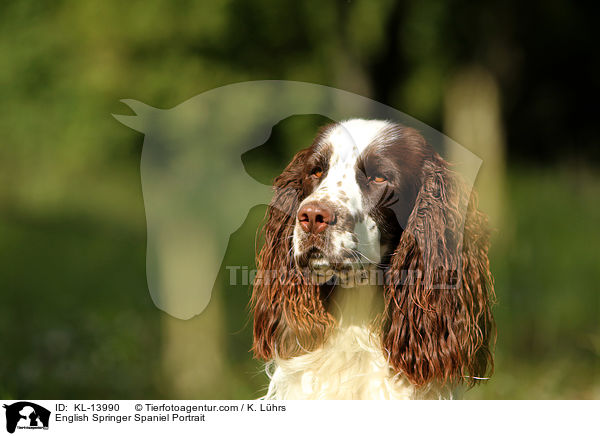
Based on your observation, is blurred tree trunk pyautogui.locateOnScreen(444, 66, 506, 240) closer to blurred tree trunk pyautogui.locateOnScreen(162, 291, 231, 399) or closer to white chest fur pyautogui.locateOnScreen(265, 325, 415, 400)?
white chest fur pyautogui.locateOnScreen(265, 325, 415, 400)

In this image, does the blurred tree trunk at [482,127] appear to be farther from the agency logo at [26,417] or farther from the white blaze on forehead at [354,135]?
the agency logo at [26,417]

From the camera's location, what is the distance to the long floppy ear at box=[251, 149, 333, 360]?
229 cm

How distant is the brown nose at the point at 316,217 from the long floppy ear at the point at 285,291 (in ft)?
0.83

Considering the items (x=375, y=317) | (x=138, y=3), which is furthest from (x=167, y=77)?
(x=375, y=317)

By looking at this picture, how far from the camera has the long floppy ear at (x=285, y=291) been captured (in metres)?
2.29

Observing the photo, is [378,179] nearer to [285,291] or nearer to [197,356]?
[285,291]

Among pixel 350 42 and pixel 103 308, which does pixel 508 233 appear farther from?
pixel 103 308

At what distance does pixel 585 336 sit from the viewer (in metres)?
3.04

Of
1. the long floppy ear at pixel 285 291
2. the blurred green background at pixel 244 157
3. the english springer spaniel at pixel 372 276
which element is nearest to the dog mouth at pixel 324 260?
the english springer spaniel at pixel 372 276

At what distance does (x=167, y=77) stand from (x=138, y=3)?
13.6 inches

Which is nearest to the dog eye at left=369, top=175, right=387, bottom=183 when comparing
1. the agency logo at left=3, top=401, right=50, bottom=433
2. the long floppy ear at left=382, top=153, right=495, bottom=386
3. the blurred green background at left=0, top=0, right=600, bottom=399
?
the long floppy ear at left=382, top=153, right=495, bottom=386

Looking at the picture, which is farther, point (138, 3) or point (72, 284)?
point (72, 284)

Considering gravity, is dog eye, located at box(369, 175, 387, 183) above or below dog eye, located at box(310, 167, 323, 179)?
below

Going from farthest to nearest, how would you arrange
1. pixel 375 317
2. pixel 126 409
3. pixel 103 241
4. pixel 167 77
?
pixel 103 241
pixel 167 77
pixel 126 409
pixel 375 317
